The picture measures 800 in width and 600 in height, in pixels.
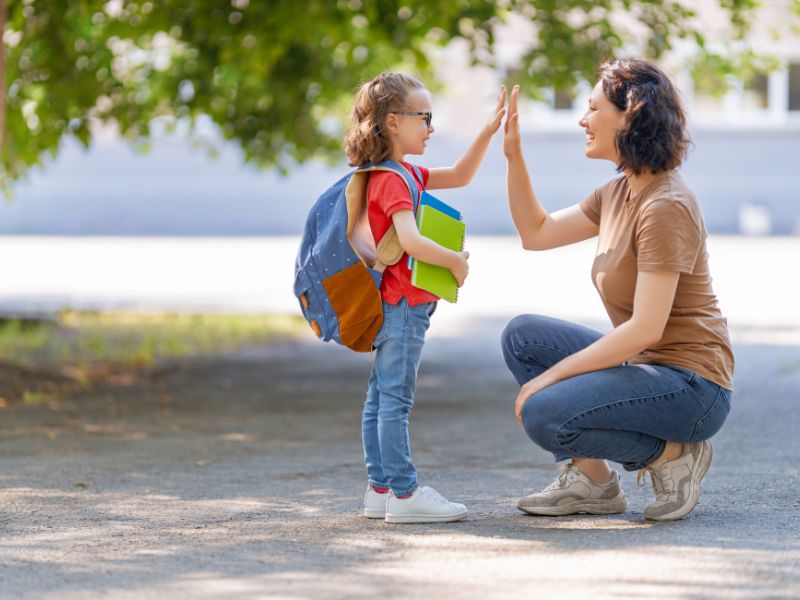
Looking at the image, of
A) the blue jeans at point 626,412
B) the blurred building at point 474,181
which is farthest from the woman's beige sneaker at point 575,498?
the blurred building at point 474,181

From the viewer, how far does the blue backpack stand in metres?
4.43

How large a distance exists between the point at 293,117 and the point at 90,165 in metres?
18.5

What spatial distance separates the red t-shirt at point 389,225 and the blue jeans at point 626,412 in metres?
0.52

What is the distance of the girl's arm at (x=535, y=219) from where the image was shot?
15.7ft

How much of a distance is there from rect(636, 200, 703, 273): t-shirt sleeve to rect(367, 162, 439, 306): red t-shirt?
0.71 metres

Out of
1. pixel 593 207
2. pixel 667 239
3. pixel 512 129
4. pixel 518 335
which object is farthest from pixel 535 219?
pixel 667 239

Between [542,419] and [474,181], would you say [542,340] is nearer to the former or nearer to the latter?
[542,419]

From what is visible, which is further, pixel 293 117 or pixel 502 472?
pixel 293 117

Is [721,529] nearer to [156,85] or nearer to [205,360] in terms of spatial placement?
[205,360]

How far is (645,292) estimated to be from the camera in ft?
13.8

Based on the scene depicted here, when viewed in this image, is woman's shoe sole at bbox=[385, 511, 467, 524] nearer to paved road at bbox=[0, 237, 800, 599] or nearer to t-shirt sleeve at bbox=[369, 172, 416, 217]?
paved road at bbox=[0, 237, 800, 599]

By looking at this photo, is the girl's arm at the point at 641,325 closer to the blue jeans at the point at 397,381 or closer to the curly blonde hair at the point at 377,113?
the blue jeans at the point at 397,381

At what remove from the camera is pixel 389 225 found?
14.7ft

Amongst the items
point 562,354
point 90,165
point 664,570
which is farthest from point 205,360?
point 90,165
